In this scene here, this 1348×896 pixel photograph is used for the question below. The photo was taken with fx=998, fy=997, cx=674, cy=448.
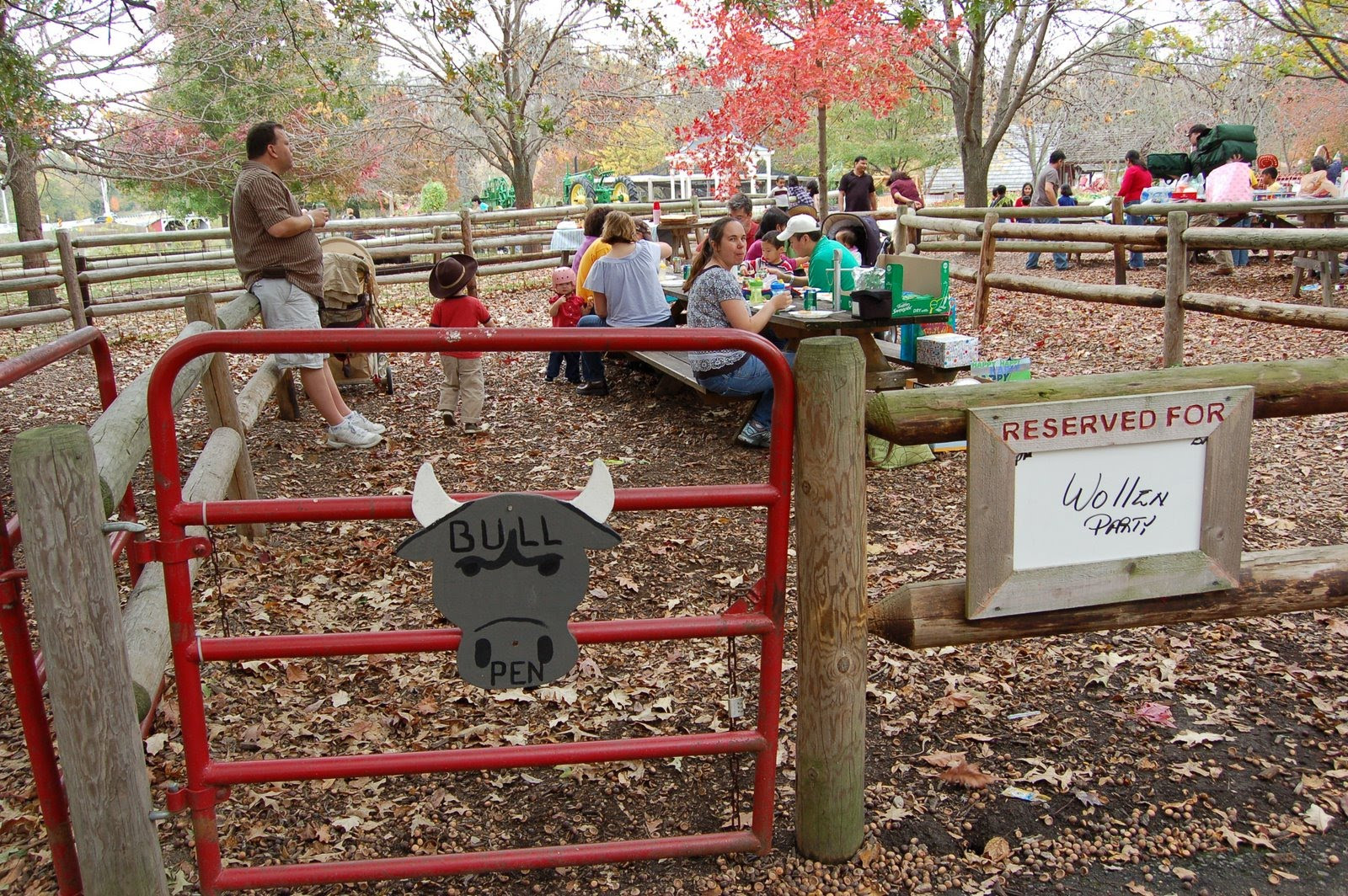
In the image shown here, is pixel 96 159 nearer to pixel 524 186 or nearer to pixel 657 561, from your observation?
pixel 524 186

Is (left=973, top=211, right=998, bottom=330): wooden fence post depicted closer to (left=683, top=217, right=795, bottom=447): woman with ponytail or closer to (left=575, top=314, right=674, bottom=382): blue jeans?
(left=575, top=314, right=674, bottom=382): blue jeans

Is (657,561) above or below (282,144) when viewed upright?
below

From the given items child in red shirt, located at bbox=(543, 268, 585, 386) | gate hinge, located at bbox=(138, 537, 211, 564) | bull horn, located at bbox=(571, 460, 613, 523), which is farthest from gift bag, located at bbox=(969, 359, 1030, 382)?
gate hinge, located at bbox=(138, 537, 211, 564)

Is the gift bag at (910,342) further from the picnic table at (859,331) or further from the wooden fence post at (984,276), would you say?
the wooden fence post at (984,276)

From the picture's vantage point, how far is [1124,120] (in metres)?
37.8

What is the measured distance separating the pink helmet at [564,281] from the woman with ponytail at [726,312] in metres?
2.59

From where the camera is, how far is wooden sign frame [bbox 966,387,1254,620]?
227 cm

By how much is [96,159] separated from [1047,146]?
107 ft

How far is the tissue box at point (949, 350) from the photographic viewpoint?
232 inches

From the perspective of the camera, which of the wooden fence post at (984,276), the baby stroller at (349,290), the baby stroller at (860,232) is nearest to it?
the baby stroller at (349,290)

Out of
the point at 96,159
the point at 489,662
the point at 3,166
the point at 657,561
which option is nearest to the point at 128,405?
the point at 489,662

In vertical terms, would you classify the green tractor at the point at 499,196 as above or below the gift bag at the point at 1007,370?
above

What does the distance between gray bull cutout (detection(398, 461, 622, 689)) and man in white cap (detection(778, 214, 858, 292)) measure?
448cm

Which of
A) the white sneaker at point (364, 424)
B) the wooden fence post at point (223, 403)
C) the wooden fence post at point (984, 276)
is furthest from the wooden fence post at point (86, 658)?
the wooden fence post at point (984, 276)
